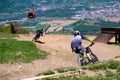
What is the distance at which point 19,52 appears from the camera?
21.2 metres

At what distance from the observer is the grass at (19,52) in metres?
19.8

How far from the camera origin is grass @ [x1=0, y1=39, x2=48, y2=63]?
19766 millimetres

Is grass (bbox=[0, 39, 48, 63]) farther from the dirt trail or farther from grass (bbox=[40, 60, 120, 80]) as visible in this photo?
grass (bbox=[40, 60, 120, 80])

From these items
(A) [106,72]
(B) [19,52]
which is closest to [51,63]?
(B) [19,52]

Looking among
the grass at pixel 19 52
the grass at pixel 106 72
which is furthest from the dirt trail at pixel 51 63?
the grass at pixel 106 72

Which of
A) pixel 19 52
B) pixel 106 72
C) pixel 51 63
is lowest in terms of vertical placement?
pixel 51 63

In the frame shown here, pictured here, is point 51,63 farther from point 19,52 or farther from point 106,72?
point 106,72

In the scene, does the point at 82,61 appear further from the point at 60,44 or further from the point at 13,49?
the point at 60,44

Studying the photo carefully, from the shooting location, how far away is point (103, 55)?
2459 cm

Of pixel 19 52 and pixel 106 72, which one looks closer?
pixel 106 72

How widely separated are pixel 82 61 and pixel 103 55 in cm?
704

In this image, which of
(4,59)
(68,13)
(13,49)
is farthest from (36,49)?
(68,13)

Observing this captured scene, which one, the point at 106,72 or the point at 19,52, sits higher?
the point at 106,72

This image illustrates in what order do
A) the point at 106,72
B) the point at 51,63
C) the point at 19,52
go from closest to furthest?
the point at 106,72 → the point at 51,63 → the point at 19,52
